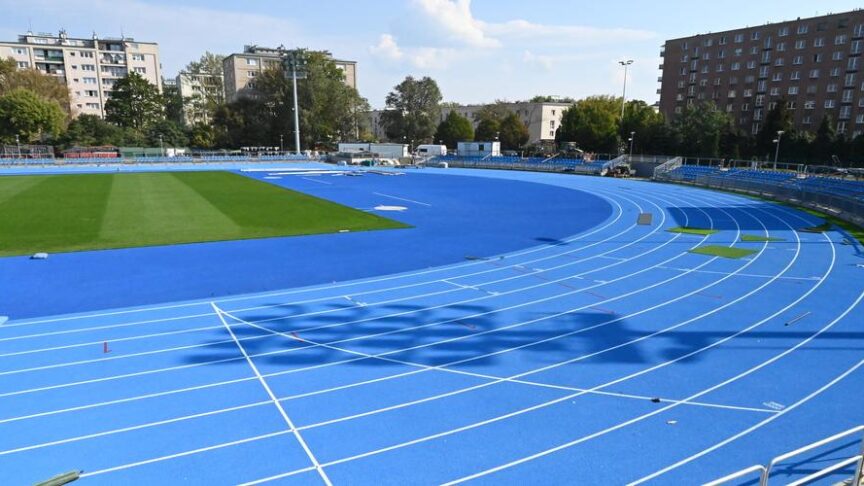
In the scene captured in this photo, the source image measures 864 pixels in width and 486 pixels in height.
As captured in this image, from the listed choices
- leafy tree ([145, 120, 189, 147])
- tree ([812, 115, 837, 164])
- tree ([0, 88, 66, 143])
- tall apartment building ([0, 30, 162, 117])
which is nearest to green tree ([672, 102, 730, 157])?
tree ([812, 115, 837, 164])

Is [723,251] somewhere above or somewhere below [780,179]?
below

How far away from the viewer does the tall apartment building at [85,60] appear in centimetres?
9283

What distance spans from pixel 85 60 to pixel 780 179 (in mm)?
111460

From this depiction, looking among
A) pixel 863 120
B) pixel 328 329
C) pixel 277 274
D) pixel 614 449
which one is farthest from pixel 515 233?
pixel 863 120

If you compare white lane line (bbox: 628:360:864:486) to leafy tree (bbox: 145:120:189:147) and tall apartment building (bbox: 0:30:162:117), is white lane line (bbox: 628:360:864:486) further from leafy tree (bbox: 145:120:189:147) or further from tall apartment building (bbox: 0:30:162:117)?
tall apartment building (bbox: 0:30:162:117)

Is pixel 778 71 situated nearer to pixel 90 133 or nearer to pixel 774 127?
pixel 774 127

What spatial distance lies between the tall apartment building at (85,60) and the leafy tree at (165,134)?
21.4 m

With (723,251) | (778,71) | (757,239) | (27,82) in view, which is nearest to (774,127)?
(778,71)

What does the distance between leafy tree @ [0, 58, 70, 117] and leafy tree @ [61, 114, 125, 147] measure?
4.94 m

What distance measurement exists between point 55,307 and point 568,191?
35.2 m

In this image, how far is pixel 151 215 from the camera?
2628 cm

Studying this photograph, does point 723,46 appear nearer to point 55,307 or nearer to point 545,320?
point 545,320

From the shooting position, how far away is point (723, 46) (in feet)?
263

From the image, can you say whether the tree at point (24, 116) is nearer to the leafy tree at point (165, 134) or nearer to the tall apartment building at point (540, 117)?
the leafy tree at point (165, 134)
